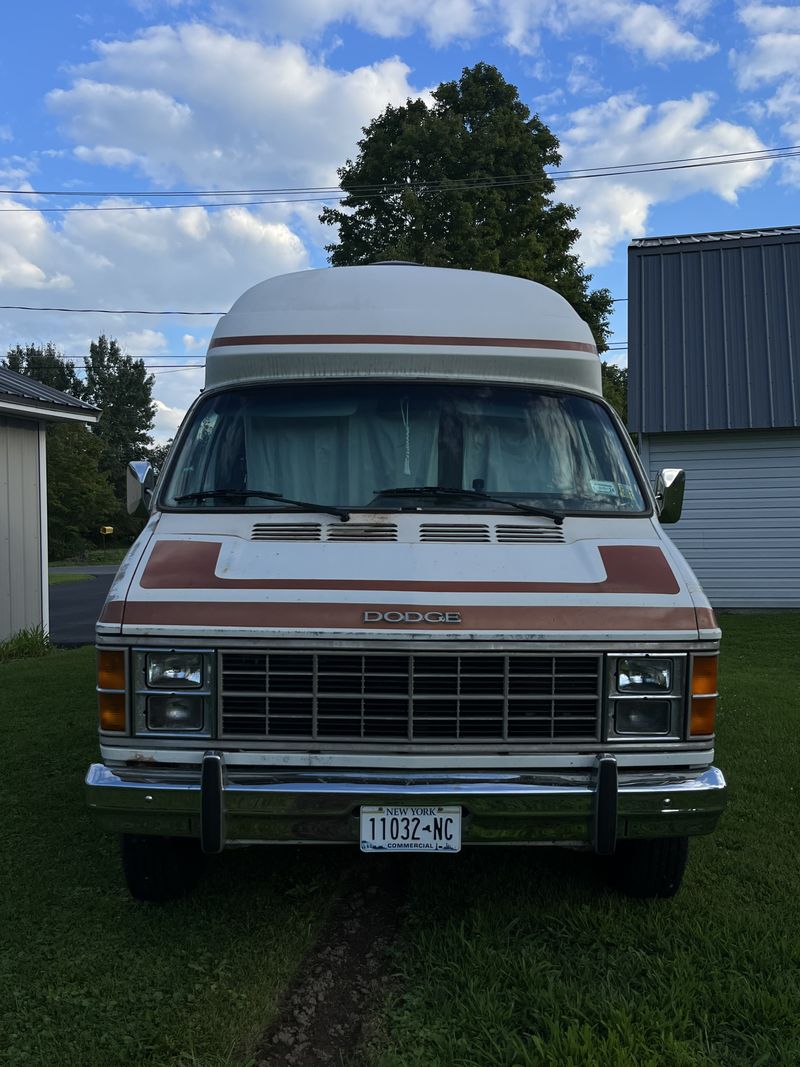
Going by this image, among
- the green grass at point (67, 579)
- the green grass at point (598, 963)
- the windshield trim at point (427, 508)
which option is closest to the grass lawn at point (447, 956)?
the green grass at point (598, 963)

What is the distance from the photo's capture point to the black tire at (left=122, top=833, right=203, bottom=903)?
12.2ft

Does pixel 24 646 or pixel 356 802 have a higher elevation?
pixel 356 802

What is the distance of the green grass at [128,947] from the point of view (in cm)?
292

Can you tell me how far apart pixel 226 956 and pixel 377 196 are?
77.6 ft

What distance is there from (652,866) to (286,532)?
82.2 inches

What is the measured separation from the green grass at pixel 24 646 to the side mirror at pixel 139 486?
721cm

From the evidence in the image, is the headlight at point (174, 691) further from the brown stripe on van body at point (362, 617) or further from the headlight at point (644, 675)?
the headlight at point (644, 675)

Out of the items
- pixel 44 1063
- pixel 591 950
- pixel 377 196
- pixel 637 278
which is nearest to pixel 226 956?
pixel 44 1063

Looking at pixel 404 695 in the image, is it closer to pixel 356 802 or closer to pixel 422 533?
pixel 356 802

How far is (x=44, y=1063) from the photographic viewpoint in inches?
111

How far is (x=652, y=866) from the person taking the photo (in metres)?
3.82

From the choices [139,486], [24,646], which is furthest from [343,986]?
[24,646]

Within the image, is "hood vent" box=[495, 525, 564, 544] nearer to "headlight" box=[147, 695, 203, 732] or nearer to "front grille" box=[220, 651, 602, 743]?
"front grille" box=[220, 651, 602, 743]

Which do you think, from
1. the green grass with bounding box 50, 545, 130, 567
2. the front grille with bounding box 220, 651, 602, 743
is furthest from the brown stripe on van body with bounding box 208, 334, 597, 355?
the green grass with bounding box 50, 545, 130, 567
